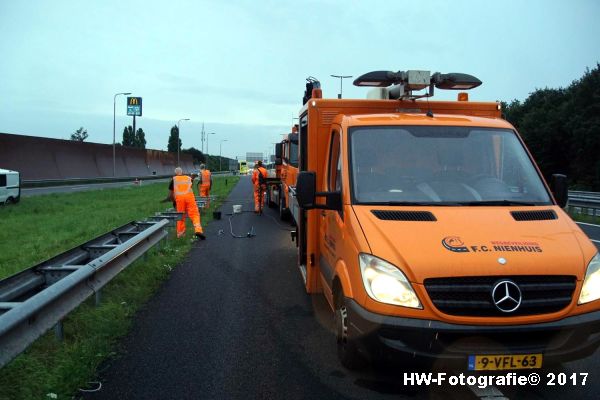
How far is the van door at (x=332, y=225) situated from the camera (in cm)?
446

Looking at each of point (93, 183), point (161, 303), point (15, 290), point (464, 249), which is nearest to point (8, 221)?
point (161, 303)

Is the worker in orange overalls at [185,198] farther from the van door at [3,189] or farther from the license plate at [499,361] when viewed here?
the van door at [3,189]

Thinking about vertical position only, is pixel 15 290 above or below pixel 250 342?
above

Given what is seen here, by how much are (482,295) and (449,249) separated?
14.4 inches

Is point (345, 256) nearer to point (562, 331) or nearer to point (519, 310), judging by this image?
point (519, 310)

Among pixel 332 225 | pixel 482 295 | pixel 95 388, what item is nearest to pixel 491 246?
pixel 482 295

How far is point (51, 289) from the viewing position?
4066 millimetres

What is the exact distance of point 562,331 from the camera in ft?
11.2

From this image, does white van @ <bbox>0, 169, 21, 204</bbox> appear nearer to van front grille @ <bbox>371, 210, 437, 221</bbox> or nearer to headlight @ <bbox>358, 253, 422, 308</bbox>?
van front grille @ <bbox>371, 210, 437, 221</bbox>

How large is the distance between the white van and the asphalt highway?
1660 centimetres

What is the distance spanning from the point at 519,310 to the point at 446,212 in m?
0.96

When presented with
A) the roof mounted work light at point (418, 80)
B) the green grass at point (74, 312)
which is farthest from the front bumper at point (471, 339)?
the roof mounted work light at point (418, 80)

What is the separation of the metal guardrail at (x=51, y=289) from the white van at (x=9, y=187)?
16.0 m

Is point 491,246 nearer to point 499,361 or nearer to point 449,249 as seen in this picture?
point 449,249
